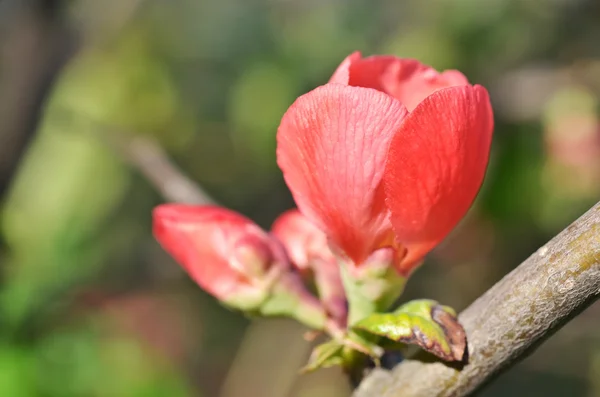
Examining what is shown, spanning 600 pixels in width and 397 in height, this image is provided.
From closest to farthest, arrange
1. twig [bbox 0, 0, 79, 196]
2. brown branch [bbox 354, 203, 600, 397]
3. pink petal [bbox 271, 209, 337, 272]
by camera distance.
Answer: brown branch [bbox 354, 203, 600, 397] < pink petal [bbox 271, 209, 337, 272] < twig [bbox 0, 0, 79, 196]

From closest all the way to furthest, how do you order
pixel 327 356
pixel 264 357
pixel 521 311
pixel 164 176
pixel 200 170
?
pixel 521 311, pixel 327 356, pixel 164 176, pixel 264 357, pixel 200 170

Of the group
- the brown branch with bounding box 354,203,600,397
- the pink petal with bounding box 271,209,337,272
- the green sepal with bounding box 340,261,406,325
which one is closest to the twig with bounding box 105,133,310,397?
the pink petal with bounding box 271,209,337,272

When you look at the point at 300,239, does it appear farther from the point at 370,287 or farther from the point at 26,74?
the point at 26,74

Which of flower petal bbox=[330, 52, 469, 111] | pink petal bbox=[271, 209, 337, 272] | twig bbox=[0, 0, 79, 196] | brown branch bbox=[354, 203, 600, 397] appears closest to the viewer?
brown branch bbox=[354, 203, 600, 397]

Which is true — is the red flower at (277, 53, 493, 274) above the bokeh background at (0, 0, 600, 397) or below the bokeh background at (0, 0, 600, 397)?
above

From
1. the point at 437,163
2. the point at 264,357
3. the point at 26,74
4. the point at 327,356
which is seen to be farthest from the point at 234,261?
the point at 264,357

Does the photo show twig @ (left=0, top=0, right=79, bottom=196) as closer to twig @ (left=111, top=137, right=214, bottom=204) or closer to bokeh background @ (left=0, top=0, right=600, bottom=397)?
bokeh background @ (left=0, top=0, right=600, bottom=397)

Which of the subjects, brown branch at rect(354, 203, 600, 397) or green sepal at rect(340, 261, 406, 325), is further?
green sepal at rect(340, 261, 406, 325)
